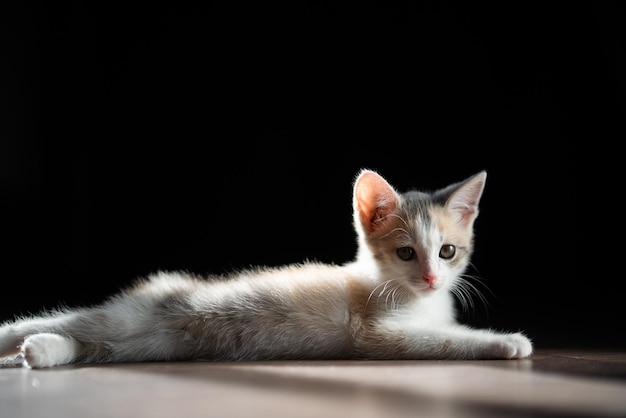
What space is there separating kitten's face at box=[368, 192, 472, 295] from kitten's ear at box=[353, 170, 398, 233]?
4cm

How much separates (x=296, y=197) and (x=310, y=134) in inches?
14.1

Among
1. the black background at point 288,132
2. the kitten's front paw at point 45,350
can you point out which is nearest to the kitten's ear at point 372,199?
the kitten's front paw at point 45,350

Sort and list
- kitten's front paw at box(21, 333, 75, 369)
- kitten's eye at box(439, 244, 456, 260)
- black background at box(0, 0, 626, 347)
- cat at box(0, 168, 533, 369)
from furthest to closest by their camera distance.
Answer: black background at box(0, 0, 626, 347) < kitten's eye at box(439, 244, 456, 260) < cat at box(0, 168, 533, 369) < kitten's front paw at box(21, 333, 75, 369)

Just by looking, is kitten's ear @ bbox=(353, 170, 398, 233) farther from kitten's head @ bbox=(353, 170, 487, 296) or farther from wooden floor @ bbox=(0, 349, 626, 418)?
wooden floor @ bbox=(0, 349, 626, 418)

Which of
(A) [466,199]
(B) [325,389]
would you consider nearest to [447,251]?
(A) [466,199]

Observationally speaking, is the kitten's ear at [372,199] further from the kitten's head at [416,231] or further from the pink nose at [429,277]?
the pink nose at [429,277]

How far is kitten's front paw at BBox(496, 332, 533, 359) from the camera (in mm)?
2225

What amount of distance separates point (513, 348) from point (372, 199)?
639 mm

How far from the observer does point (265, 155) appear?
14.3 ft

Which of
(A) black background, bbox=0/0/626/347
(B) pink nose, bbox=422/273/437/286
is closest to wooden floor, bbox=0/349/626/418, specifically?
(B) pink nose, bbox=422/273/437/286

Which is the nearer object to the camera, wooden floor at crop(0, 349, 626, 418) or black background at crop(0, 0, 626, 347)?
wooden floor at crop(0, 349, 626, 418)

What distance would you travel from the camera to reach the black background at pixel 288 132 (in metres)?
4.11

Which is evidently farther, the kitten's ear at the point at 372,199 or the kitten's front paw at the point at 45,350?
the kitten's ear at the point at 372,199

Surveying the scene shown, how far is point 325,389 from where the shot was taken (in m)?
1.77
